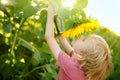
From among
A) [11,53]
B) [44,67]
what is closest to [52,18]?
[11,53]

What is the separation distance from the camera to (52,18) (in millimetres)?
1917

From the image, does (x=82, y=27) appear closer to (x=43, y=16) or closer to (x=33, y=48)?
(x=43, y=16)

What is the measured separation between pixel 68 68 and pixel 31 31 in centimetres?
56

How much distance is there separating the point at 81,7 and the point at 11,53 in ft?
1.95

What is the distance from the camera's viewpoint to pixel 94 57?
2.20 meters

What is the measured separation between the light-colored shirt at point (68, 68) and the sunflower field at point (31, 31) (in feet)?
0.38

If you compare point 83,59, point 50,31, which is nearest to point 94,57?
point 83,59

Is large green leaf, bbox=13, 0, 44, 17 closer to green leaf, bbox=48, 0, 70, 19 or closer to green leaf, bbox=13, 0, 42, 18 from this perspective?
green leaf, bbox=13, 0, 42, 18

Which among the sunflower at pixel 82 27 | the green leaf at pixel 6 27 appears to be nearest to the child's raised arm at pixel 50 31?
the sunflower at pixel 82 27

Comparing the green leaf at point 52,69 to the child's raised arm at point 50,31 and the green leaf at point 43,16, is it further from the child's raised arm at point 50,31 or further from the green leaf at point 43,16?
the green leaf at point 43,16

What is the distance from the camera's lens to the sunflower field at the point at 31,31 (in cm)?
186

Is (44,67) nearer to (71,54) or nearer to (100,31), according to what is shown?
(71,54)

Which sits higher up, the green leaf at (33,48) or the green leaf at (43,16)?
the green leaf at (43,16)

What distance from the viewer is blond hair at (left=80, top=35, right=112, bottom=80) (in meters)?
2.19
